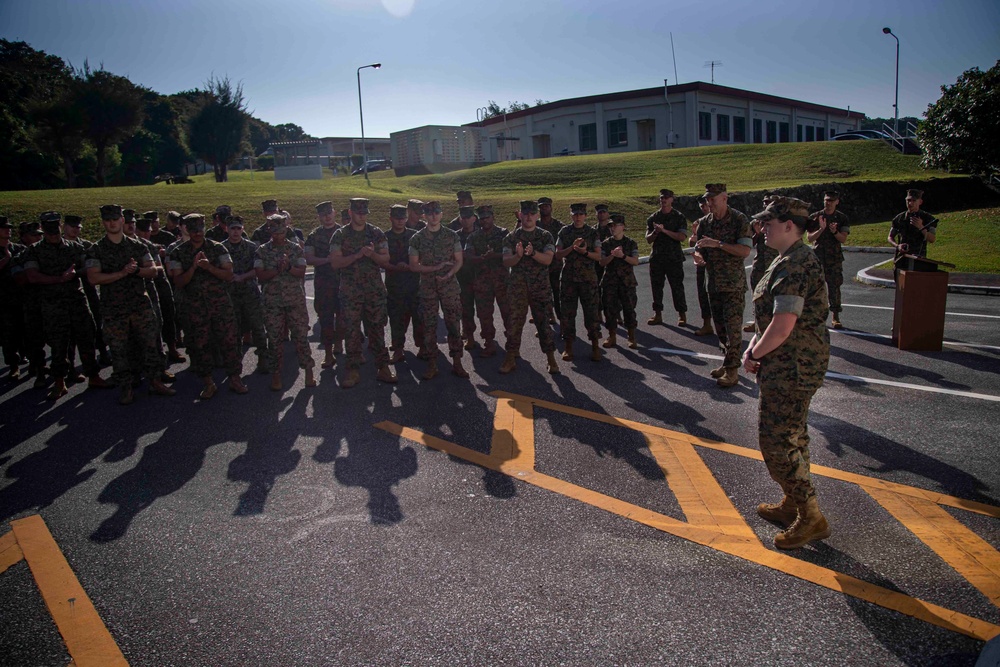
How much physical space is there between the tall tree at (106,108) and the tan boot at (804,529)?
4643 centimetres

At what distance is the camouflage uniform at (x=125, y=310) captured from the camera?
24.6 ft

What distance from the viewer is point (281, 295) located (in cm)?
786

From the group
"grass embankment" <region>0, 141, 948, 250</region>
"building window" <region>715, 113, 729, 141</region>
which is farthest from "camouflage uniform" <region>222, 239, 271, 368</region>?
"building window" <region>715, 113, 729, 141</region>

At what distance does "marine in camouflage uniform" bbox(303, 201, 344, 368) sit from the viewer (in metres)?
8.87

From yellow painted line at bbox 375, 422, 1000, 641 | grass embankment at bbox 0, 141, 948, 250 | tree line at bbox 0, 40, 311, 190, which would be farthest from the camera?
tree line at bbox 0, 40, 311, 190

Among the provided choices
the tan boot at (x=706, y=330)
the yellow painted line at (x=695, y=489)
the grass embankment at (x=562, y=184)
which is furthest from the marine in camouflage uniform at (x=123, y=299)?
the grass embankment at (x=562, y=184)

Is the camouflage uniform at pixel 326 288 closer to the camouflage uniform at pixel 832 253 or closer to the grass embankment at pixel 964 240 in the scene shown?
the camouflage uniform at pixel 832 253

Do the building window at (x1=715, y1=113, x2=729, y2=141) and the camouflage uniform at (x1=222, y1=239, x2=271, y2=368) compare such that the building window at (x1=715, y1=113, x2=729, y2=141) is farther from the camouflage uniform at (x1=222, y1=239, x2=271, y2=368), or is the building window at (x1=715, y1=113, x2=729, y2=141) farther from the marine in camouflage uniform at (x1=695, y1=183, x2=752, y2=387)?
the camouflage uniform at (x1=222, y1=239, x2=271, y2=368)

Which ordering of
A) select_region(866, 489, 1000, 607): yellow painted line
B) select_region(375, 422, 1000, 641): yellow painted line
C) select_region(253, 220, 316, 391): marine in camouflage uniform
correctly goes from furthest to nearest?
select_region(253, 220, 316, 391): marine in camouflage uniform → select_region(866, 489, 1000, 607): yellow painted line → select_region(375, 422, 1000, 641): yellow painted line

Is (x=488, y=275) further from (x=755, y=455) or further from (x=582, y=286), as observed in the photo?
(x=755, y=455)

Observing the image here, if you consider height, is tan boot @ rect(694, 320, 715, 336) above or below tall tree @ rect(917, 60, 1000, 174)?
below

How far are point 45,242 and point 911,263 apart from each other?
11.4 metres

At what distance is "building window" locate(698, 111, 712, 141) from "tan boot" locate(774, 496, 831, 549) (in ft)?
172

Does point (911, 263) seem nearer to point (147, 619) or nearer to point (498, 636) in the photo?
point (498, 636)
